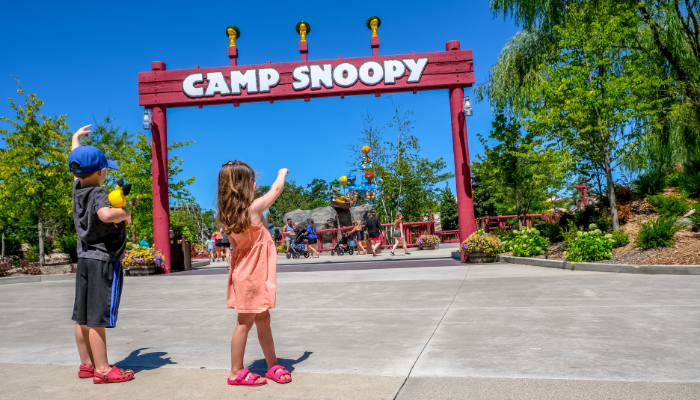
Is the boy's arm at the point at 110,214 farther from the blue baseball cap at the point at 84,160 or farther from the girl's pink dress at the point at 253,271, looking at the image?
the girl's pink dress at the point at 253,271

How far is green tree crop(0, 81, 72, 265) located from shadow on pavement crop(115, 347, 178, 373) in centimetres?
1592

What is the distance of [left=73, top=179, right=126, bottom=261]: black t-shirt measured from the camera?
3436 millimetres

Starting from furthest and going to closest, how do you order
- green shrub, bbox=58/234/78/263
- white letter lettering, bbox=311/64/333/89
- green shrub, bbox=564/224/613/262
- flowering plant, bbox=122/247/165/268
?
green shrub, bbox=58/234/78/263 → white letter lettering, bbox=311/64/333/89 → flowering plant, bbox=122/247/165/268 → green shrub, bbox=564/224/613/262

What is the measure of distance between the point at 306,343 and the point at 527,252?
9.78 metres

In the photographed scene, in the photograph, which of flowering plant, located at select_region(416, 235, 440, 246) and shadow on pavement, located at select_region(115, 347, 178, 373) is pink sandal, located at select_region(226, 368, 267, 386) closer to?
shadow on pavement, located at select_region(115, 347, 178, 373)

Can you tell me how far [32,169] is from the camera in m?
18.0

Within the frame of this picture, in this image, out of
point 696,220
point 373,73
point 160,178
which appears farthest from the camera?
point 160,178

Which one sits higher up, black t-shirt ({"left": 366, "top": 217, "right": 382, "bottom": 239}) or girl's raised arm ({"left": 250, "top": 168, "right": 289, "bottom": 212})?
girl's raised arm ({"left": 250, "top": 168, "right": 289, "bottom": 212})

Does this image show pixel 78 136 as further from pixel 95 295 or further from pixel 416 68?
pixel 416 68

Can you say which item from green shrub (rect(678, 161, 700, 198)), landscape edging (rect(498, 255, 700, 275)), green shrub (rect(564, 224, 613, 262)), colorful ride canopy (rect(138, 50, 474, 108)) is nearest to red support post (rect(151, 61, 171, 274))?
colorful ride canopy (rect(138, 50, 474, 108))

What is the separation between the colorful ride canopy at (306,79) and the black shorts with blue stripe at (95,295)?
485 inches

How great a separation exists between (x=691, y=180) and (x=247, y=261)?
549 inches

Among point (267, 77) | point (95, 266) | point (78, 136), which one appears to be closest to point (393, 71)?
point (267, 77)

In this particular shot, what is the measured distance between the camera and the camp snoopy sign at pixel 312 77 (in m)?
14.9
